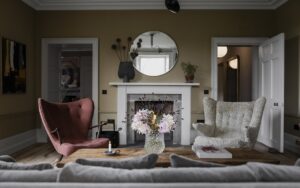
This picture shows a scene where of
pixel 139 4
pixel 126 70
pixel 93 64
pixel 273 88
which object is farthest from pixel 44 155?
pixel 273 88

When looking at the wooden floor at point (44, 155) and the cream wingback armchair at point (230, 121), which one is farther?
the wooden floor at point (44, 155)

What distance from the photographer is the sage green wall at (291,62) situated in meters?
5.05

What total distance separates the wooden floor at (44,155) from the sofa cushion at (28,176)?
10.5 feet

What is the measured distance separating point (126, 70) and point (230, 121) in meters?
2.37

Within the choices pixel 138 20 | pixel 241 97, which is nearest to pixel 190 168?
pixel 138 20

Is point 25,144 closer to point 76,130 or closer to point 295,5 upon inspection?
point 76,130

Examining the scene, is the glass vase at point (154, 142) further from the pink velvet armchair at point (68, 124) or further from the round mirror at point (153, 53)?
the round mirror at point (153, 53)

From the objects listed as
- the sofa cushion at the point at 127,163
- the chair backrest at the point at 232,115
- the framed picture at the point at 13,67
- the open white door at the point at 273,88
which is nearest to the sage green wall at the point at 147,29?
the framed picture at the point at 13,67

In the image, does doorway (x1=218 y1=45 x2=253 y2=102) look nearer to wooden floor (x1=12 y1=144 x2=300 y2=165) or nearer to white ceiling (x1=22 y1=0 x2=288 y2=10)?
white ceiling (x1=22 y1=0 x2=288 y2=10)

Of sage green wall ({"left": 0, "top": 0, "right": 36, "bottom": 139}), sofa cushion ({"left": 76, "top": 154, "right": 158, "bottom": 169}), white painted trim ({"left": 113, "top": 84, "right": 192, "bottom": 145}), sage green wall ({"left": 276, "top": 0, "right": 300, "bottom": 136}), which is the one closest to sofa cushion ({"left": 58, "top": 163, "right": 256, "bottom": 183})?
sofa cushion ({"left": 76, "top": 154, "right": 158, "bottom": 169})

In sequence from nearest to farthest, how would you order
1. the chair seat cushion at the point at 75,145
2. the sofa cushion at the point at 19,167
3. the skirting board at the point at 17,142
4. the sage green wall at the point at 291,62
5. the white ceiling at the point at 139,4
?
the sofa cushion at the point at 19,167
the chair seat cushion at the point at 75,145
the skirting board at the point at 17,142
the sage green wall at the point at 291,62
the white ceiling at the point at 139,4

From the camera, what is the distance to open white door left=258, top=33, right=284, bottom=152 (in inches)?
194

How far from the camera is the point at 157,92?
6023mm

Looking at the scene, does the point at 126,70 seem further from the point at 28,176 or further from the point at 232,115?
the point at 28,176
